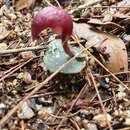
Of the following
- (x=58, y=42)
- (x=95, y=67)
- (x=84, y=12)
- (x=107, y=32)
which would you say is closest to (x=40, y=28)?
(x=58, y=42)

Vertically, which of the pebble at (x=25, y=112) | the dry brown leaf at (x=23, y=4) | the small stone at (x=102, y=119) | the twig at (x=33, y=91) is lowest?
the small stone at (x=102, y=119)

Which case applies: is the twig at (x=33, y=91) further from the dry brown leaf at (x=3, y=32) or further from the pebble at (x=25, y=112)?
the dry brown leaf at (x=3, y=32)

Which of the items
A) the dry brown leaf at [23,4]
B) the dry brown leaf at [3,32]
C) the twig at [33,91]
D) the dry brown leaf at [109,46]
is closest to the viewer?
the twig at [33,91]

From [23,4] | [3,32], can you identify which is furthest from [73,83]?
[23,4]

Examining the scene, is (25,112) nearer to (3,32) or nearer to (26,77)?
(26,77)

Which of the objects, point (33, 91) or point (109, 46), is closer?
point (33, 91)

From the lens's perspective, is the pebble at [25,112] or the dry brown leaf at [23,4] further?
the dry brown leaf at [23,4]

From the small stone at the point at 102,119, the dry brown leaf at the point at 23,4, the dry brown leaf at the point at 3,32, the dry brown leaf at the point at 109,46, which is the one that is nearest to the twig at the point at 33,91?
the dry brown leaf at the point at 109,46

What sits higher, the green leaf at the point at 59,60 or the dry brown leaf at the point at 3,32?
the dry brown leaf at the point at 3,32

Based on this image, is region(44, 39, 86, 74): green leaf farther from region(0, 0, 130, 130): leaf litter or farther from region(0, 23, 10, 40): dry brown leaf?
region(0, 23, 10, 40): dry brown leaf
